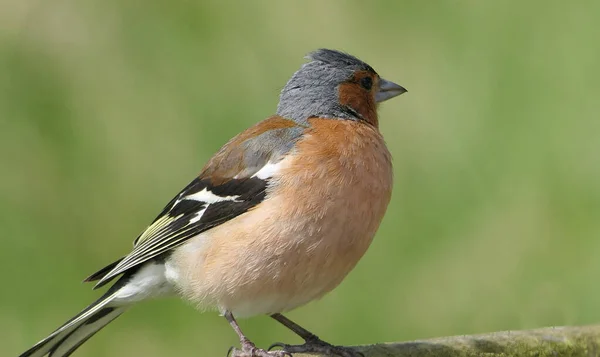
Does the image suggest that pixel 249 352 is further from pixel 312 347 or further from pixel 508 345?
pixel 508 345

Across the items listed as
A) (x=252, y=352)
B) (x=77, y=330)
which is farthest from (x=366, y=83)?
(x=77, y=330)

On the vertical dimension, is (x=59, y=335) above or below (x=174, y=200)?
below

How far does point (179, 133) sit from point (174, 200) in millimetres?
1098

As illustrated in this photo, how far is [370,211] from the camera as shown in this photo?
11.3ft

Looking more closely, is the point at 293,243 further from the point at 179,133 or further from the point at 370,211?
the point at 179,133

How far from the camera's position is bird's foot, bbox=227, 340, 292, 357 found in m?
3.37

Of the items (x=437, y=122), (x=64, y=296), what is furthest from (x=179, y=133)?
(x=437, y=122)

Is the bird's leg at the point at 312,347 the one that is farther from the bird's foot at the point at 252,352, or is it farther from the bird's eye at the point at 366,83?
the bird's eye at the point at 366,83

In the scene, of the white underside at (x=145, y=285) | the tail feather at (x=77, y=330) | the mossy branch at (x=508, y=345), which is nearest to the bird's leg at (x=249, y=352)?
the mossy branch at (x=508, y=345)

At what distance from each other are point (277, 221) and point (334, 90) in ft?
2.54

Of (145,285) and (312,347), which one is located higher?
(145,285)

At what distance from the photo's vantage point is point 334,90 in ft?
12.9

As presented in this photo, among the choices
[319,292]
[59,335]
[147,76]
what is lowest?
[319,292]

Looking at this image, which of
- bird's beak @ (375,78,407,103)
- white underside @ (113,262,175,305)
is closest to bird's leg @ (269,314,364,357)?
white underside @ (113,262,175,305)
